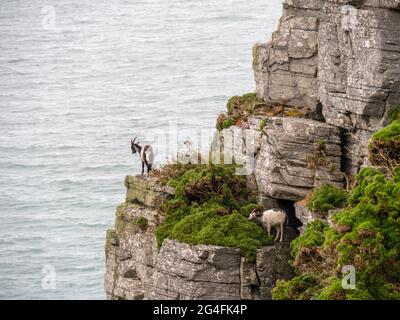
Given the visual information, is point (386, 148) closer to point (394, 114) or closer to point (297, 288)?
point (394, 114)

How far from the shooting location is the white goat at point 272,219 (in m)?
61.3

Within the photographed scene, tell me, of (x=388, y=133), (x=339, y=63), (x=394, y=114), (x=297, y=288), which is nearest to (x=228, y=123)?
(x=339, y=63)

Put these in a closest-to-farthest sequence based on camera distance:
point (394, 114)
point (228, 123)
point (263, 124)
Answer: point (394, 114)
point (263, 124)
point (228, 123)

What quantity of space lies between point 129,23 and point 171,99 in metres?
33.8

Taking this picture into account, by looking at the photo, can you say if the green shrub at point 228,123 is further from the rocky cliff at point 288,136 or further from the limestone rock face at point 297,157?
the limestone rock face at point 297,157

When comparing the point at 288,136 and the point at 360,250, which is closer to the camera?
the point at 360,250

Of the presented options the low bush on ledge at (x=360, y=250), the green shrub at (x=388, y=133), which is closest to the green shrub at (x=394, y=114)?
the green shrub at (x=388, y=133)

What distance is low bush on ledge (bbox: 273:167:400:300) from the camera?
2104 inches

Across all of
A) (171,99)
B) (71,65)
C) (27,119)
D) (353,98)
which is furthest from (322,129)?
(71,65)

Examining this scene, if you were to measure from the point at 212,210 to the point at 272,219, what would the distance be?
2.31m

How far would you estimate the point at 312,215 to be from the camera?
60188 millimetres

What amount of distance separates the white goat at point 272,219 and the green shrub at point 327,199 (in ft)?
4.62

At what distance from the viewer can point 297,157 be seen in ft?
203

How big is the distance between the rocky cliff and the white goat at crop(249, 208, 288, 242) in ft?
1.58
